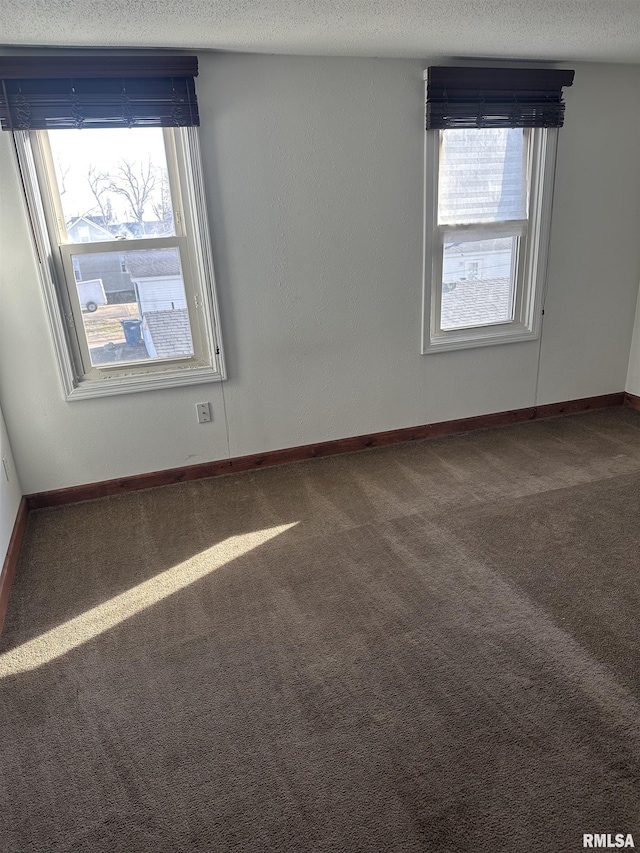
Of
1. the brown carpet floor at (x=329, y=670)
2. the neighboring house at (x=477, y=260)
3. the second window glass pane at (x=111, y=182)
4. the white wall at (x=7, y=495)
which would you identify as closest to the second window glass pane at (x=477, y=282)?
the neighboring house at (x=477, y=260)

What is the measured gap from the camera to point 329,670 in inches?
79.2

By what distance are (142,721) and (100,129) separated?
2.59 m

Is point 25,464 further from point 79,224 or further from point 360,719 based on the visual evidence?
point 360,719

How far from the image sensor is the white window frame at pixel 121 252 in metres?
2.78

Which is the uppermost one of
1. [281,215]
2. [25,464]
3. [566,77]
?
[566,77]

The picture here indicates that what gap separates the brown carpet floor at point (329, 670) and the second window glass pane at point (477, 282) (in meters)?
1.13

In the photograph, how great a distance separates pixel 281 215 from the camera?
317 centimetres

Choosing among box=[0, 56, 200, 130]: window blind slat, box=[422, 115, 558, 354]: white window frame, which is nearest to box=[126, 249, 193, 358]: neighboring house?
box=[0, 56, 200, 130]: window blind slat

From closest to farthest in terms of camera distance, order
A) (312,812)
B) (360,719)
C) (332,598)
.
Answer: (312,812)
(360,719)
(332,598)

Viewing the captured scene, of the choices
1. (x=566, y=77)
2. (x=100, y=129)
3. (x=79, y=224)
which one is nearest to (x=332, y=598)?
(x=79, y=224)

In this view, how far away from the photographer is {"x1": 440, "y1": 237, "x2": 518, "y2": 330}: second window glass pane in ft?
11.9

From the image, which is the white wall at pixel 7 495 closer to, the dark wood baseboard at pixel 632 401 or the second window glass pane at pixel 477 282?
the second window glass pane at pixel 477 282

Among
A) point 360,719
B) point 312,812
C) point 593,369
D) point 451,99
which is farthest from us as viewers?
point 593,369

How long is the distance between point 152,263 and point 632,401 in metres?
3.47
